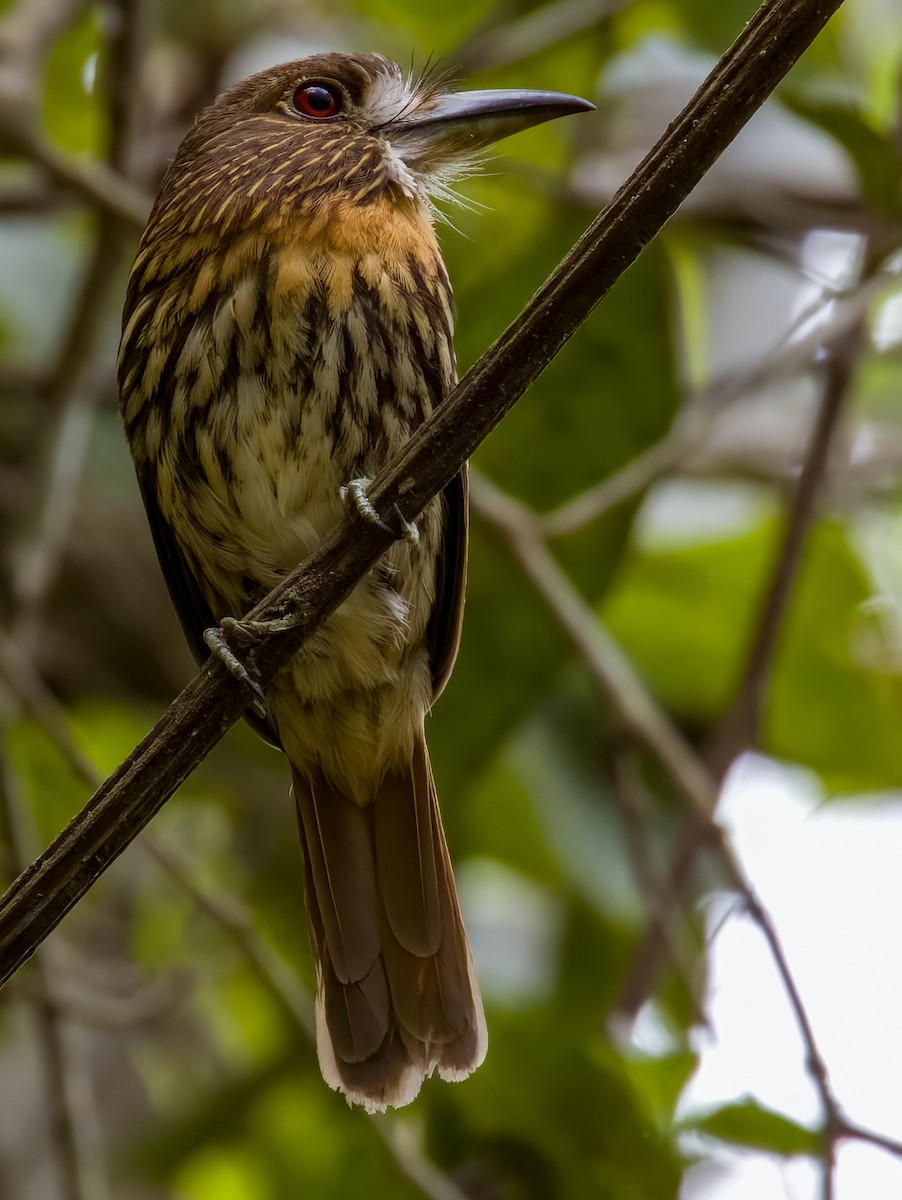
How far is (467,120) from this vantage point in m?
2.16

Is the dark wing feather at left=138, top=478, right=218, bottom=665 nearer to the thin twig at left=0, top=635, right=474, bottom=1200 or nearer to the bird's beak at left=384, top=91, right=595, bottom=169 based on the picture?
the thin twig at left=0, top=635, right=474, bottom=1200

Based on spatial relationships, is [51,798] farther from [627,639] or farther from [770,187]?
[770,187]

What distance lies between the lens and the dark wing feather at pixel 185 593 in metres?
2.25

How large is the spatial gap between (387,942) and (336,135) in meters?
1.08

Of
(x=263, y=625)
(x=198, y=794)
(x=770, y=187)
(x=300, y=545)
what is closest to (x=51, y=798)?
(x=198, y=794)

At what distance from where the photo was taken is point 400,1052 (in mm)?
2164

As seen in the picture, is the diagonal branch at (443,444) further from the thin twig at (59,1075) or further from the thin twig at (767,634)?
the thin twig at (767,634)

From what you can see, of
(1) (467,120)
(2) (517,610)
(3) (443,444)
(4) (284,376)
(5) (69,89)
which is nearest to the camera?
(3) (443,444)

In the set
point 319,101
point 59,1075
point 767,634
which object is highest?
point 319,101

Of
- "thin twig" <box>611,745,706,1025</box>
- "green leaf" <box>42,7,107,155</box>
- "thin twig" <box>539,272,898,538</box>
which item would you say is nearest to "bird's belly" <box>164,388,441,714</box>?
"thin twig" <box>539,272,898,538</box>

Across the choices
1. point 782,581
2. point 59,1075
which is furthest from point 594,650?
point 59,1075

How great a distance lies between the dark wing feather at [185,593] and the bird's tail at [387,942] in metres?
0.10

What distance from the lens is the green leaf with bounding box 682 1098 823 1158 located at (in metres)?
2.28

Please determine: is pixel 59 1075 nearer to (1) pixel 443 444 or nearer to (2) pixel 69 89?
(1) pixel 443 444
